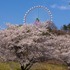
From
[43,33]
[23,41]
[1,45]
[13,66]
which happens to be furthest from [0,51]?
[13,66]

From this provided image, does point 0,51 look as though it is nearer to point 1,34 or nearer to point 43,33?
point 1,34

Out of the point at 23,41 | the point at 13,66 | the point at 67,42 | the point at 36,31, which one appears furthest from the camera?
the point at 67,42

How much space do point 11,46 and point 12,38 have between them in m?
0.62

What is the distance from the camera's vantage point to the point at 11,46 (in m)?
25.1

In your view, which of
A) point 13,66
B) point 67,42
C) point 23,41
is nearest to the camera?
point 23,41

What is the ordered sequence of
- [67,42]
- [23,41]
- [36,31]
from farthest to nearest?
[67,42]
[36,31]
[23,41]

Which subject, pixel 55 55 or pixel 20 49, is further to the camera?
pixel 55 55

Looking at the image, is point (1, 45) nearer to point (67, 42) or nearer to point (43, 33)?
point (43, 33)

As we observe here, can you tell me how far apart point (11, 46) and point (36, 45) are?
1.92m

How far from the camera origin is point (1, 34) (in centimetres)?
2606

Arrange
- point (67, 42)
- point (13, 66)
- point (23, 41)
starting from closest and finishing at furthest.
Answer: point (23, 41) < point (13, 66) < point (67, 42)

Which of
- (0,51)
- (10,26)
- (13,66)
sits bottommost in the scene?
(13,66)

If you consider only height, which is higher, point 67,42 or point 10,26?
point 10,26

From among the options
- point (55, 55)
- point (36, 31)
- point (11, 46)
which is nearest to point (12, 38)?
point (11, 46)
